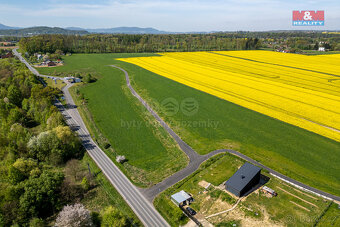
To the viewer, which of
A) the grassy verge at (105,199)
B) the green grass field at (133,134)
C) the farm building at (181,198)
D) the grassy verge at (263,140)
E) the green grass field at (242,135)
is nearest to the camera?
the grassy verge at (105,199)

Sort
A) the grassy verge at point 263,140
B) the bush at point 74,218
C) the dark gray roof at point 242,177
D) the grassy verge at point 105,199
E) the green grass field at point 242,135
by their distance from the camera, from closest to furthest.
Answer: the bush at point 74,218 → the grassy verge at point 105,199 → the dark gray roof at point 242,177 → the grassy verge at point 263,140 → the green grass field at point 242,135

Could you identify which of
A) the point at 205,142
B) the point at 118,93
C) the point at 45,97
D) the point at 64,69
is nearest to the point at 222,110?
the point at 205,142

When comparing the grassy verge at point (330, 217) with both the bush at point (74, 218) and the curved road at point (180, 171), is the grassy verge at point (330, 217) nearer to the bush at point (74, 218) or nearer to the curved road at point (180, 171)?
the curved road at point (180, 171)

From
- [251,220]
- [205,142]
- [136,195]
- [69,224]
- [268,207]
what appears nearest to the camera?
[69,224]

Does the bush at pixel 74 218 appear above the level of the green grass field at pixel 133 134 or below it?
below

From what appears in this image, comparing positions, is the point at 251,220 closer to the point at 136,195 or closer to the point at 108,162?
the point at 136,195

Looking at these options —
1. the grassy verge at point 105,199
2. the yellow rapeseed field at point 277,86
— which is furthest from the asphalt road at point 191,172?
the yellow rapeseed field at point 277,86

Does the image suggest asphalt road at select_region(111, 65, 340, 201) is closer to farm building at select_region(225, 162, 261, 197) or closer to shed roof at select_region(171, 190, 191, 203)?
shed roof at select_region(171, 190, 191, 203)

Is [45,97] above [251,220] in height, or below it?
above
